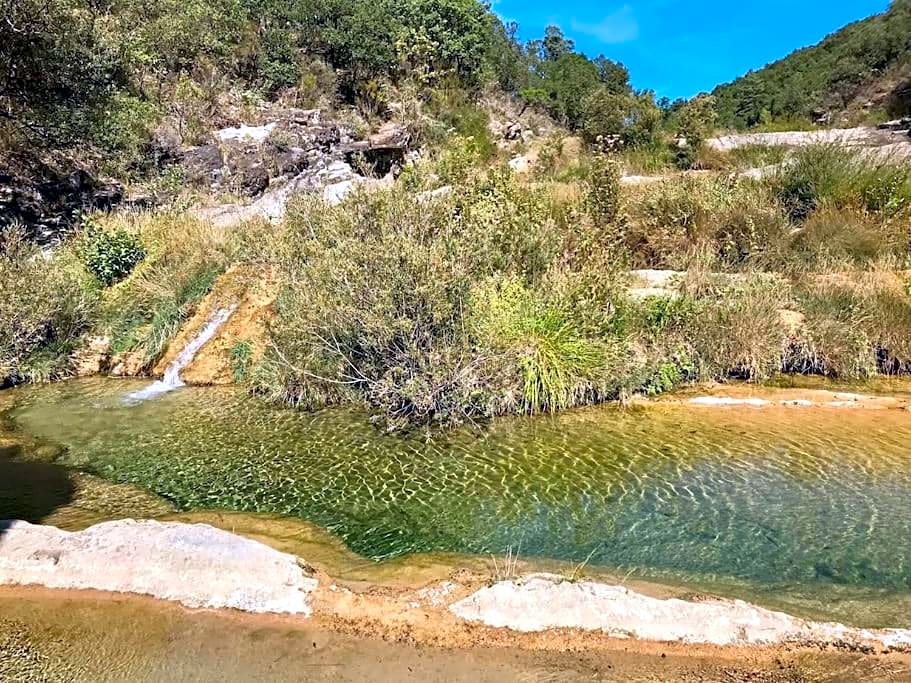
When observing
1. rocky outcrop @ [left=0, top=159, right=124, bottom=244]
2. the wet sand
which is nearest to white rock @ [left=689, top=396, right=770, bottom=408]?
the wet sand

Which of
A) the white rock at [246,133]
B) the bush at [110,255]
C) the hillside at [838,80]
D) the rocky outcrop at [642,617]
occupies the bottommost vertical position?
the rocky outcrop at [642,617]

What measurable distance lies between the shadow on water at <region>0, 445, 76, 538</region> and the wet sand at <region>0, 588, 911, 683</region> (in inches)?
71.4

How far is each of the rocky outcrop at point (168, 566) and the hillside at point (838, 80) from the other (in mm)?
26676

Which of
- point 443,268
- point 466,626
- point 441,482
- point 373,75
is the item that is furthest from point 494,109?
point 466,626

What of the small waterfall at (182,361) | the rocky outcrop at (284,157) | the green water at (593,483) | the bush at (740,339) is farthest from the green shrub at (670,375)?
the rocky outcrop at (284,157)

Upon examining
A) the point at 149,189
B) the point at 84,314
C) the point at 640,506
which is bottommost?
the point at 640,506

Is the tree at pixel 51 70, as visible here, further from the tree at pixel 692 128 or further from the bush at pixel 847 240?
the bush at pixel 847 240

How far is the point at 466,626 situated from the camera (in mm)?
3768

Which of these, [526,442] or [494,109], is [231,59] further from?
[526,442]

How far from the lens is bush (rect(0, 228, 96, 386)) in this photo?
10352mm

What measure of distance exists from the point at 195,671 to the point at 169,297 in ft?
30.7

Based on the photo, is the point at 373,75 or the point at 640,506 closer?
the point at 640,506

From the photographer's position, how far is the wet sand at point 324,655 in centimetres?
342

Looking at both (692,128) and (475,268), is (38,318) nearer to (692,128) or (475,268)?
(475,268)
